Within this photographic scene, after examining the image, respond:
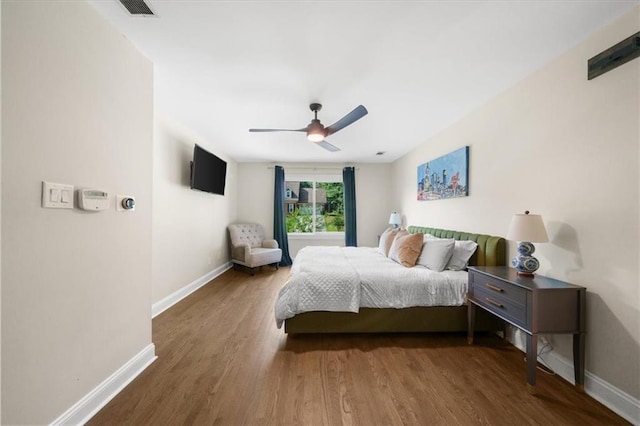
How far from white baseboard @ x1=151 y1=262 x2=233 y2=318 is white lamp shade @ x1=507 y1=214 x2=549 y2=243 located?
3.60 meters

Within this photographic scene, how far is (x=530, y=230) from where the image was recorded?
183cm

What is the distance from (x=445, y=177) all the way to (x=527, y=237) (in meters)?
1.75

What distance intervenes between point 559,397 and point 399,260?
62.1 inches

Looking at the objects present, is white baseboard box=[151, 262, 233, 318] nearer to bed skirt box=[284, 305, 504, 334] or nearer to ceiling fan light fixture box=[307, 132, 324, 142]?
bed skirt box=[284, 305, 504, 334]

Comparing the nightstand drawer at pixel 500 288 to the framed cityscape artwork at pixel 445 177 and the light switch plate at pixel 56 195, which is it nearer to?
the framed cityscape artwork at pixel 445 177

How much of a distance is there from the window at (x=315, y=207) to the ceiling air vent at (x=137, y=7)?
450cm

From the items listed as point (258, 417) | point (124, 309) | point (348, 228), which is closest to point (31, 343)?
point (124, 309)

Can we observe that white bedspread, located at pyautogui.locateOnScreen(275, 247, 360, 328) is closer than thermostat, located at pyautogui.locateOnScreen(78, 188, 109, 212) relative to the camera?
No

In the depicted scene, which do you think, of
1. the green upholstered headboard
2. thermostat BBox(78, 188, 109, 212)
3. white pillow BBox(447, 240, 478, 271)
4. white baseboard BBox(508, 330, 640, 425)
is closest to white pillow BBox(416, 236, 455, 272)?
white pillow BBox(447, 240, 478, 271)

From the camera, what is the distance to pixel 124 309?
1.73 m

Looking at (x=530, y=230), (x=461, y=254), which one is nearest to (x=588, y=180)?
(x=530, y=230)

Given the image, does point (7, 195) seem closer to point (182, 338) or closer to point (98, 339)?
point (98, 339)

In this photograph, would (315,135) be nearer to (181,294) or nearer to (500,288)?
(500,288)

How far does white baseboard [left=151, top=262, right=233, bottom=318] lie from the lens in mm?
2877
